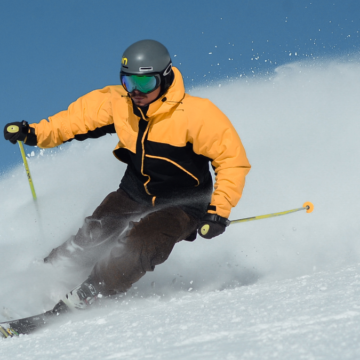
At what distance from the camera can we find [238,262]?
5.06 meters

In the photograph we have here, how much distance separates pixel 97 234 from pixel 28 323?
81cm

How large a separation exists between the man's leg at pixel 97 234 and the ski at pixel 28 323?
47 centimetres

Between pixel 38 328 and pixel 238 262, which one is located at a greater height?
pixel 38 328

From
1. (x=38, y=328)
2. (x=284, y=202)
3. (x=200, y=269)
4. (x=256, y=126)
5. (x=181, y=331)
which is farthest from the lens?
(x=256, y=126)

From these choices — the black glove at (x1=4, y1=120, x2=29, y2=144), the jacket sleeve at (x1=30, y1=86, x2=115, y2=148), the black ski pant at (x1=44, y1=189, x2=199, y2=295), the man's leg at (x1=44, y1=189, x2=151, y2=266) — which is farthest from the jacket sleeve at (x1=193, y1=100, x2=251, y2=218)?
the black glove at (x1=4, y1=120, x2=29, y2=144)

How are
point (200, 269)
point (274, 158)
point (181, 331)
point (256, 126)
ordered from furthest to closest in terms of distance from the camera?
1. point (256, 126)
2. point (274, 158)
3. point (200, 269)
4. point (181, 331)

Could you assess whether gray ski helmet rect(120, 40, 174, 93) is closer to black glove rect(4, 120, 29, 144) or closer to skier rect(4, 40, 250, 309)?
skier rect(4, 40, 250, 309)

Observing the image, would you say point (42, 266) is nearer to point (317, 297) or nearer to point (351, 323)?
point (317, 297)

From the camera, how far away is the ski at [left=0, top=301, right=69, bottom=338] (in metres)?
2.92

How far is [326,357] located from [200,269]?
10.4 feet

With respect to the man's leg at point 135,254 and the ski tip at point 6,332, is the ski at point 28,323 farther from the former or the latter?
the man's leg at point 135,254

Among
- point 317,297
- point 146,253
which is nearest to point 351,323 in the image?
point 317,297

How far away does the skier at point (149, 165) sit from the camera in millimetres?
3182

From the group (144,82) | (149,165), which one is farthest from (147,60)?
(149,165)
